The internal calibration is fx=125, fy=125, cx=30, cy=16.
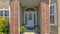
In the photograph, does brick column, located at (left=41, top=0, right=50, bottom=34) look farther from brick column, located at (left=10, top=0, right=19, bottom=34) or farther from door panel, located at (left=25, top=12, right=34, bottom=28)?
door panel, located at (left=25, top=12, right=34, bottom=28)

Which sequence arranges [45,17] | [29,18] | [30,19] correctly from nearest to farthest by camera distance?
[45,17], [30,19], [29,18]

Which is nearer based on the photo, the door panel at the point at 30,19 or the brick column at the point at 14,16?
the brick column at the point at 14,16

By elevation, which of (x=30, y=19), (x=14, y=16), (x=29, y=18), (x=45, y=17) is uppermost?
(x=14, y=16)

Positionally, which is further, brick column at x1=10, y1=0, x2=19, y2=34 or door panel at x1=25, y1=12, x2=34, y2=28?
door panel at x1=25, y1=12, x2=34, y2=28

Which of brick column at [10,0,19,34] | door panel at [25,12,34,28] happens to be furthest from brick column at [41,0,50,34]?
door panel at [25,12,34,28]

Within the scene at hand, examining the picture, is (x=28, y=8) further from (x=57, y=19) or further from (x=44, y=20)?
(x=44, y=20)

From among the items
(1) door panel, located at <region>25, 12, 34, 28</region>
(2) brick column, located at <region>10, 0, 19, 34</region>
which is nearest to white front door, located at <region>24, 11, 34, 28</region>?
(1) door panel, located at <region>25, 12, 34, 28</region>

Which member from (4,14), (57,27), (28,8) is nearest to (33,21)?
(28,8)

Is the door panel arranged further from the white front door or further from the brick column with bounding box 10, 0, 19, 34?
the brick column with bounding box 10, 0, 19, 34

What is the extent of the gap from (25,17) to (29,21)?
31.4 inches

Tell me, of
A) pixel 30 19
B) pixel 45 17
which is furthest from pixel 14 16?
pixel 30 19

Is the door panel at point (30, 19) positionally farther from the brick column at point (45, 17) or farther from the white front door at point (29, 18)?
the brick column at point (45, 17)

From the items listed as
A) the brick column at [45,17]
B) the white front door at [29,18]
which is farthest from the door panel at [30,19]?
the brick column at [45,17]

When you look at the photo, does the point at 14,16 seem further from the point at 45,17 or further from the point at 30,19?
the point at 30,19
